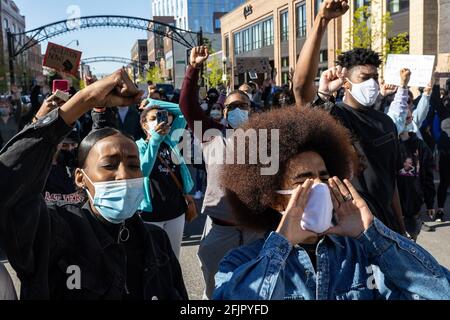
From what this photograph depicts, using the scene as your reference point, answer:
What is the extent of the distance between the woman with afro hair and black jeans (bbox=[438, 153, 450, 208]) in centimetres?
637

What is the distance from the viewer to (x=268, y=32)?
52.6 meters

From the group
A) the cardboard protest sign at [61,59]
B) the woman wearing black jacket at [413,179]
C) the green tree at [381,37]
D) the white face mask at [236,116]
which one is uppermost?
the green tree at [381,37]

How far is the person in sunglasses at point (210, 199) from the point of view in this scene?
136 inches

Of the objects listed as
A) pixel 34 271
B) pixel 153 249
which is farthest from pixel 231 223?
pixel 34 271

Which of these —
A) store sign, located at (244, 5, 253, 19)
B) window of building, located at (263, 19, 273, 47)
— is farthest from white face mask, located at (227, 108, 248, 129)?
store sign, located at (244, 5, 253, 19)

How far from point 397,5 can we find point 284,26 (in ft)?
68.3

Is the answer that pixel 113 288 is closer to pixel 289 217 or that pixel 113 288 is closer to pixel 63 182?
pixel 289 217

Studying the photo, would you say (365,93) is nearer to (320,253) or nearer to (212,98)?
(320,253)

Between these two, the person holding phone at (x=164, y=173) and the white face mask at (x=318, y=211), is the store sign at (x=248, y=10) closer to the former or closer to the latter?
the person holding phone at (x=164, y=173)

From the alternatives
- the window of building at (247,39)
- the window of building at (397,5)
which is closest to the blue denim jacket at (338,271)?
the window of building at (397,5)

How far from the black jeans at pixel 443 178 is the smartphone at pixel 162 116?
466 centimetres

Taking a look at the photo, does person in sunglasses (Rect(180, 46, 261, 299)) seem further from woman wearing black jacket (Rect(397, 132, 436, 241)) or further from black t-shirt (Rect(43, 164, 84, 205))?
woman wearing black jacket (Rect(397, 132, 436, 241))

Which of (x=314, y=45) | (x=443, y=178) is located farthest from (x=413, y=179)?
(x=314, y=45)

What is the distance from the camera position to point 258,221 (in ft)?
6.95
